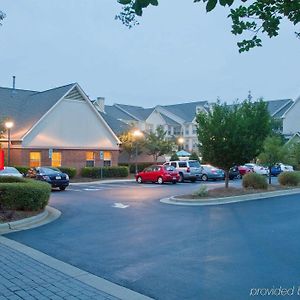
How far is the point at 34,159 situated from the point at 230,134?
1929cm

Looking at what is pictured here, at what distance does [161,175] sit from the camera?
1233 inches

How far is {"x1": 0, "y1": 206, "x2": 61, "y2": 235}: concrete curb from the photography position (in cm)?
1104

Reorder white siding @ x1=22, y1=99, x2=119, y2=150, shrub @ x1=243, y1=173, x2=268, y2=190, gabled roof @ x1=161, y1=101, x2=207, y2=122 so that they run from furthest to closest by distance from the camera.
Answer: gabled roof @ x1=161, y1=101, x2=207, y2=122
white siding @ x1=22, y1=99, x2=119, y2=150
shrub @ x1=243, y1=173, x2=268, y2=190

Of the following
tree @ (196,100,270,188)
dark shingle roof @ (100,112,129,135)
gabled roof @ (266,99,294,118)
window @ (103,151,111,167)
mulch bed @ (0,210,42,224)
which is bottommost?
mulch bed @ (0,210,42,224)

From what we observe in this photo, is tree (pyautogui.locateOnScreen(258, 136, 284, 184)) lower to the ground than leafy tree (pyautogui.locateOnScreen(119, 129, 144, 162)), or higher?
lower

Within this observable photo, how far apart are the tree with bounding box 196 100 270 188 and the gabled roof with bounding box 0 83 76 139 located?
17679 mm

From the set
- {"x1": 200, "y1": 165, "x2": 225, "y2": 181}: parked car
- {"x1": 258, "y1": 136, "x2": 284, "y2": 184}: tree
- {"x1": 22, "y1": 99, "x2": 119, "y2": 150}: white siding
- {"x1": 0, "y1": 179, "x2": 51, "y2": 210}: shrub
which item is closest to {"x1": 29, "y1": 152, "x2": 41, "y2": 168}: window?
{"x1": 22, "y1": 99, "x2": 119, "y2": 150}: white siding

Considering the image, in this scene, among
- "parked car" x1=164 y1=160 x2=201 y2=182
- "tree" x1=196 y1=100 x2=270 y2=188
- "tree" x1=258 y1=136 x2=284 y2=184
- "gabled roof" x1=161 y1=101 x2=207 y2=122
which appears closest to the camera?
"tree" x1=196 y1=100 x2=270 y2=188

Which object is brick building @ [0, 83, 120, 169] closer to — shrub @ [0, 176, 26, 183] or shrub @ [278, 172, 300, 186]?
shrub @ [0, 176, 26, 183]

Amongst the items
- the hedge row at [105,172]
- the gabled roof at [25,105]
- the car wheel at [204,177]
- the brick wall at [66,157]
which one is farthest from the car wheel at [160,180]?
the gabled roof at [25,105]

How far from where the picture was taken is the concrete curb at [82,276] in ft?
18.8

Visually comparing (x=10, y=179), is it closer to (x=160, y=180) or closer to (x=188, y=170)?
(x=160, y=180)

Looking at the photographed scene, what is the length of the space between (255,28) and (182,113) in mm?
66652

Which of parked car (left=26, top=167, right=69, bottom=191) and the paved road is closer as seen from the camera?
the paved road
